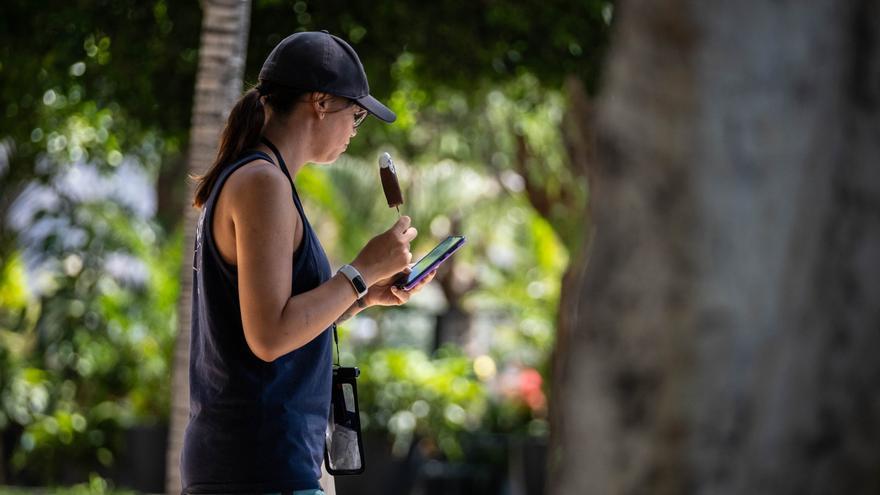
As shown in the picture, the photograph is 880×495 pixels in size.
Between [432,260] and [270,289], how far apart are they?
0.69 meters

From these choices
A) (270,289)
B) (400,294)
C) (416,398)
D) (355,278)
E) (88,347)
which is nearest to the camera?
(270,289)

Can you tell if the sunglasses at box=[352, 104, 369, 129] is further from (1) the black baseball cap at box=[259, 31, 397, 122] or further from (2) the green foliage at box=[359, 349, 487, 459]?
(2) the green foliage at box=[359, 349, 487, 459]

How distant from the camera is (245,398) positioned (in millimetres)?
2492

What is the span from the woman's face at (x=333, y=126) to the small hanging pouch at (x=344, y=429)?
0.38 m

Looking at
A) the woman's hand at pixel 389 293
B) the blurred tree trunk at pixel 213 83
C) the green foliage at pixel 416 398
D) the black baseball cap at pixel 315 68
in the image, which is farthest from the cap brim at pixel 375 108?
the green foliage at pixel 416 398

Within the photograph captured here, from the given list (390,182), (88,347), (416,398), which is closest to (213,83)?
(390,182)

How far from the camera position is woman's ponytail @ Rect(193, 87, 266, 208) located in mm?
2635

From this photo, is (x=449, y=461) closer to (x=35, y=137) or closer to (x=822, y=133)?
(x=35, y=137)

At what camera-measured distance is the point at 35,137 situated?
768 cm

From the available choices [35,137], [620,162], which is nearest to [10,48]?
[35,137]

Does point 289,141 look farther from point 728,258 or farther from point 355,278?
point 728,258

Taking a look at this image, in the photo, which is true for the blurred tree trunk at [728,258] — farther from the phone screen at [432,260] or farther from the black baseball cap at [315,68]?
the phone screen at [432,260]

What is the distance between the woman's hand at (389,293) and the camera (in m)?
2.99

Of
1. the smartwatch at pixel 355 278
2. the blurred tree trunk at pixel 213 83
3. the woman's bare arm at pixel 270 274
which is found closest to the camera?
the woman's bare arm at pixel 270 274
